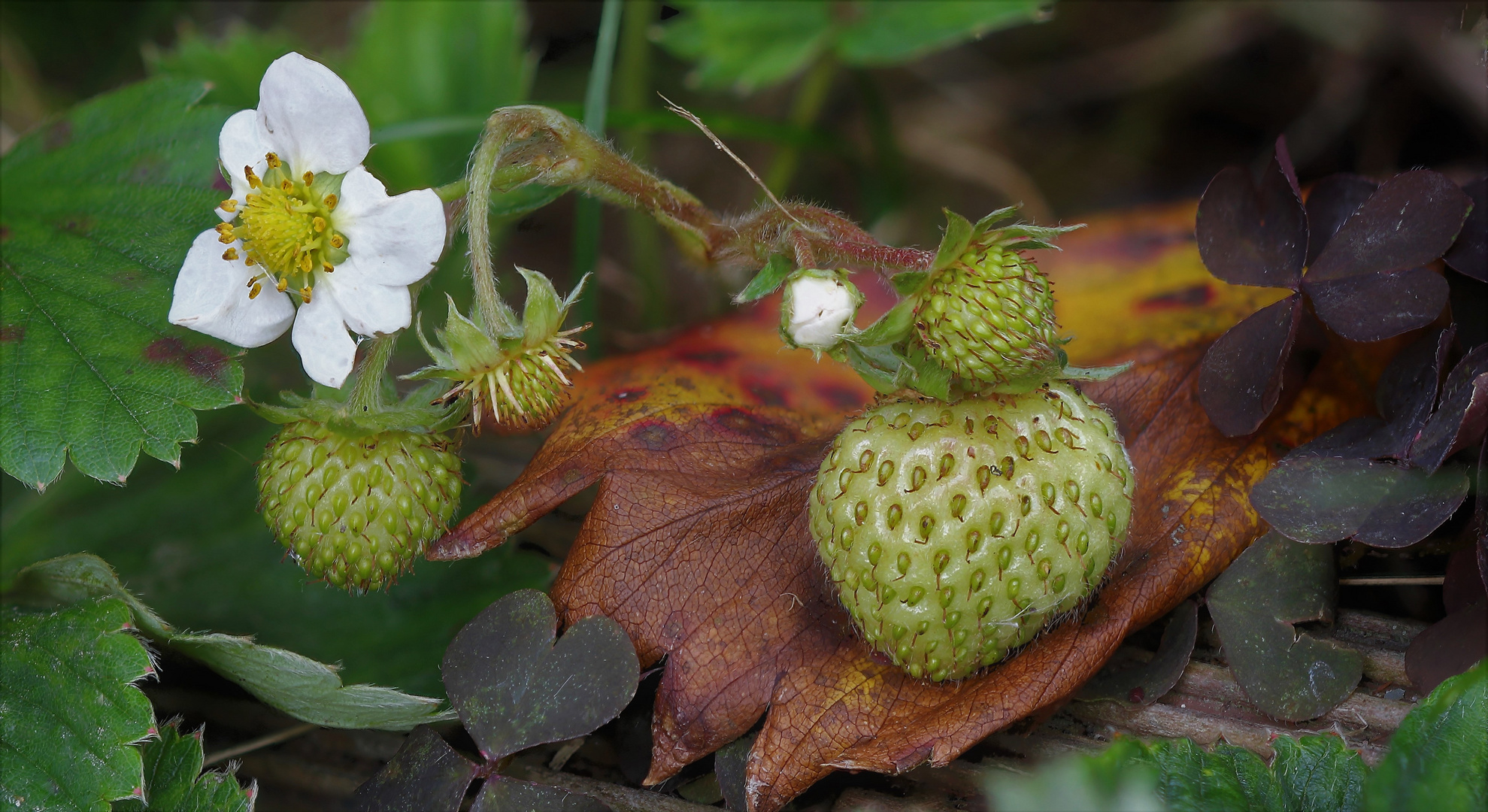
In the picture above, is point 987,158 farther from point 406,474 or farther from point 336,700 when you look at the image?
point 336,700

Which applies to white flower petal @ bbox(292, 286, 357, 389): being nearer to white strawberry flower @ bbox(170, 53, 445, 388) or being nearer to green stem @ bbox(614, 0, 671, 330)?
white strawberry flower @ bbox(170, 53, 445, 388)

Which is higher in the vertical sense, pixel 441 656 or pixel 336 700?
pixel 336 700

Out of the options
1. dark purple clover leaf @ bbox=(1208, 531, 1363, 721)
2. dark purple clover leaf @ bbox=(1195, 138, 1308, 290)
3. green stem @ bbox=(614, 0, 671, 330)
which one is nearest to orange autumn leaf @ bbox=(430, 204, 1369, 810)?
dark purple clover leaf @ bbox=(1208, 531, 1363, 721)

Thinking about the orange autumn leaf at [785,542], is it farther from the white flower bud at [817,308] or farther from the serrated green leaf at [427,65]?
the serrated green leaf at [427,65]

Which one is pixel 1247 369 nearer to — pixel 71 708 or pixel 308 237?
pixel 308 237

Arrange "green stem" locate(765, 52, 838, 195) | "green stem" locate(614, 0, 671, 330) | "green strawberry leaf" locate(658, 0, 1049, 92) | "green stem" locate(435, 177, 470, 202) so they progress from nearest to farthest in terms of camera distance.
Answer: "green stem" locate(435, 177, 470, 202)
"green strawberry leaf" locate(658, 0, 1049, 92)
"green stem" locate(614, 0, 671, 330)
"green stem" locate(765, 52, 838, 195)

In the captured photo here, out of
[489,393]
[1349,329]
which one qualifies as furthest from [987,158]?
[489,393]

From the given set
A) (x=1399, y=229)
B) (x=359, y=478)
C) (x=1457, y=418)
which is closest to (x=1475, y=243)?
(x=1399, y=229)

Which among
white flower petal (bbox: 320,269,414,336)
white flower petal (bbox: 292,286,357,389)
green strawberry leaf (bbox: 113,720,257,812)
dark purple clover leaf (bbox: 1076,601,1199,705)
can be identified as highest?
white flower petal (bbox: 320,269,414,336)
